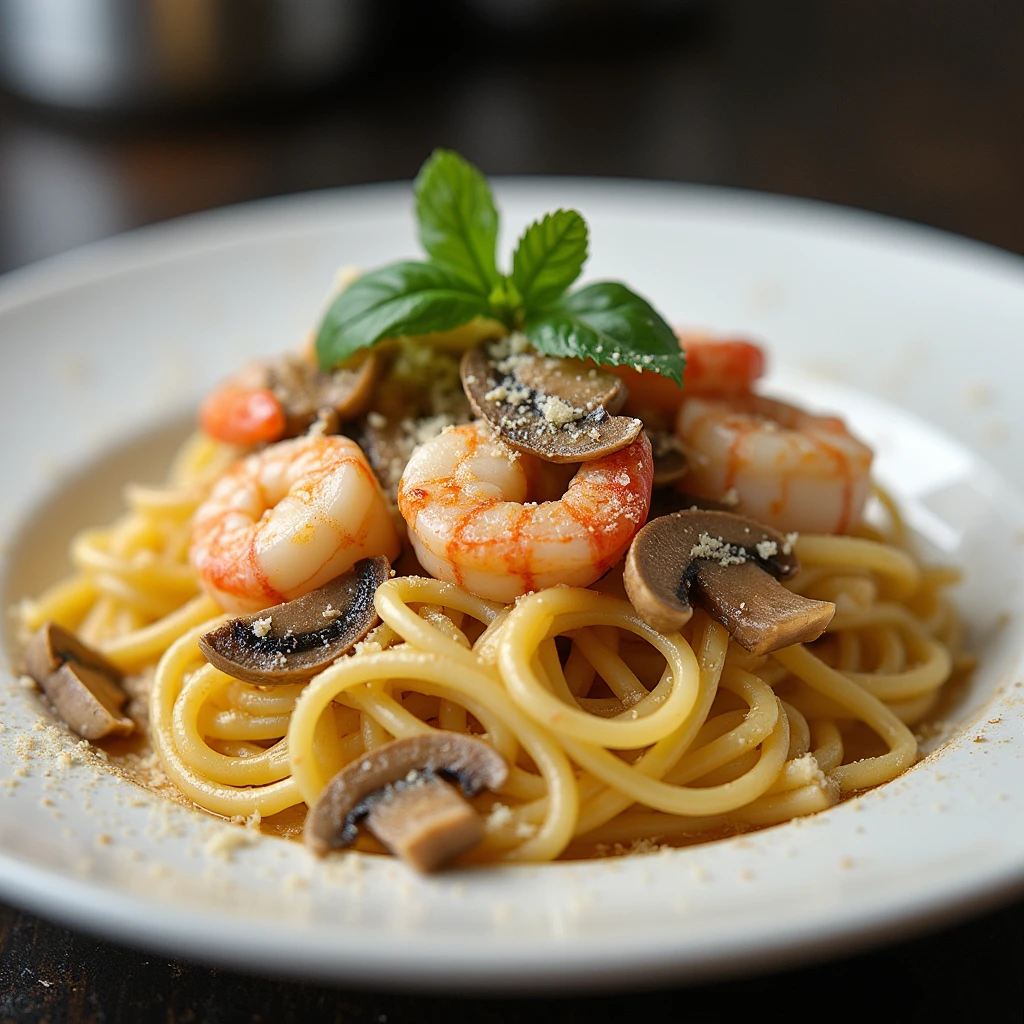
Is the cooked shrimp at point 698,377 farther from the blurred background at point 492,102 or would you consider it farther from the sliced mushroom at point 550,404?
the blurred background at point 492,102

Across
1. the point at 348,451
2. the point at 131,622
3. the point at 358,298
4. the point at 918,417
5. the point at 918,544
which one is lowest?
the point at 131,622

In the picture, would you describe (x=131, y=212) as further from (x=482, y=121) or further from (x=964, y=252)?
(x=964, y=252)

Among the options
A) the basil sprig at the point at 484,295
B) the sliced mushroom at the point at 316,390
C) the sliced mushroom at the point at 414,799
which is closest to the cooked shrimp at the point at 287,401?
the sliced mushroom at the point at 316,390

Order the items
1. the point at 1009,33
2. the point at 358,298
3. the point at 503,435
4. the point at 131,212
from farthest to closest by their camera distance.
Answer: the point at 1009,33 < the point at 131,212 < the point at 358,298 < the point at 503,435

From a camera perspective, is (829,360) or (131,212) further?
(131,212)

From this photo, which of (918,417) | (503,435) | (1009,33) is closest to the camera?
(503,435)

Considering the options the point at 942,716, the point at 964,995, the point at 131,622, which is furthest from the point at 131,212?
the point at 964,995

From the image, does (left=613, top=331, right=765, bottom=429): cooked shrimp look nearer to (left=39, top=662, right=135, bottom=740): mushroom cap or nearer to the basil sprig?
the basil sprig

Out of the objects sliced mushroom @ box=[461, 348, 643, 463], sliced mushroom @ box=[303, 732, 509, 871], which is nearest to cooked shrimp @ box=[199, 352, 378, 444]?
sliced mushroom @ box=[461, 348, 643, 463]
